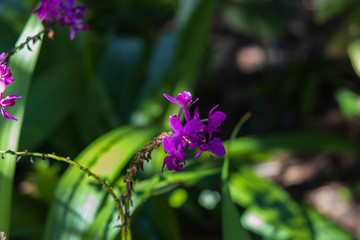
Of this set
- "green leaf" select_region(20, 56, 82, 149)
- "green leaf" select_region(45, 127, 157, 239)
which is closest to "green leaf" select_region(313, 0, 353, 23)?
"green leaf" select_region(20, 56, 82, 149)

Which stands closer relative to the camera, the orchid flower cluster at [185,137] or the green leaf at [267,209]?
the orchid flower cluster at [185,137]

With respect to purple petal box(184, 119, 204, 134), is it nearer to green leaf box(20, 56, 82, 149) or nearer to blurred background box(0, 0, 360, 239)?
blurred background box(0, 0, 360, 239)

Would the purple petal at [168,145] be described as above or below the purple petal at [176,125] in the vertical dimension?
below

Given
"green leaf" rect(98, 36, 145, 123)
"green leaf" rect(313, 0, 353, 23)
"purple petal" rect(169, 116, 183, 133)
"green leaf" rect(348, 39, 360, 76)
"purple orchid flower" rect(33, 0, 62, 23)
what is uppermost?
"green leaf" rect(98, 36, 145, 123)

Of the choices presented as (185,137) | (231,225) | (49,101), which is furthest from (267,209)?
(185,137)

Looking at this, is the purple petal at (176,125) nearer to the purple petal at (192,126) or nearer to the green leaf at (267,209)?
the purple petal at (192,126)

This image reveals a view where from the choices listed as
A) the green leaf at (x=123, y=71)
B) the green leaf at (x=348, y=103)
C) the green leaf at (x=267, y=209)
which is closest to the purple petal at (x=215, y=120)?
the green leaf at (x=267, y=209)

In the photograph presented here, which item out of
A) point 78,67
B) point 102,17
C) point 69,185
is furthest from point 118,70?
point 69,185

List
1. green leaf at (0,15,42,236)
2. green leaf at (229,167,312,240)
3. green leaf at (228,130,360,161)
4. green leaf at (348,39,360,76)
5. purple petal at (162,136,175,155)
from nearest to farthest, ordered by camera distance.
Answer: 1. purple petal at (162,136,175,155)
2. green leaf at (0,15,42,236)
3. green leaf at (229,167,312,240)
4. green leaf at (228,130,360,161)
5. green leaf at (348,39,360,76)
